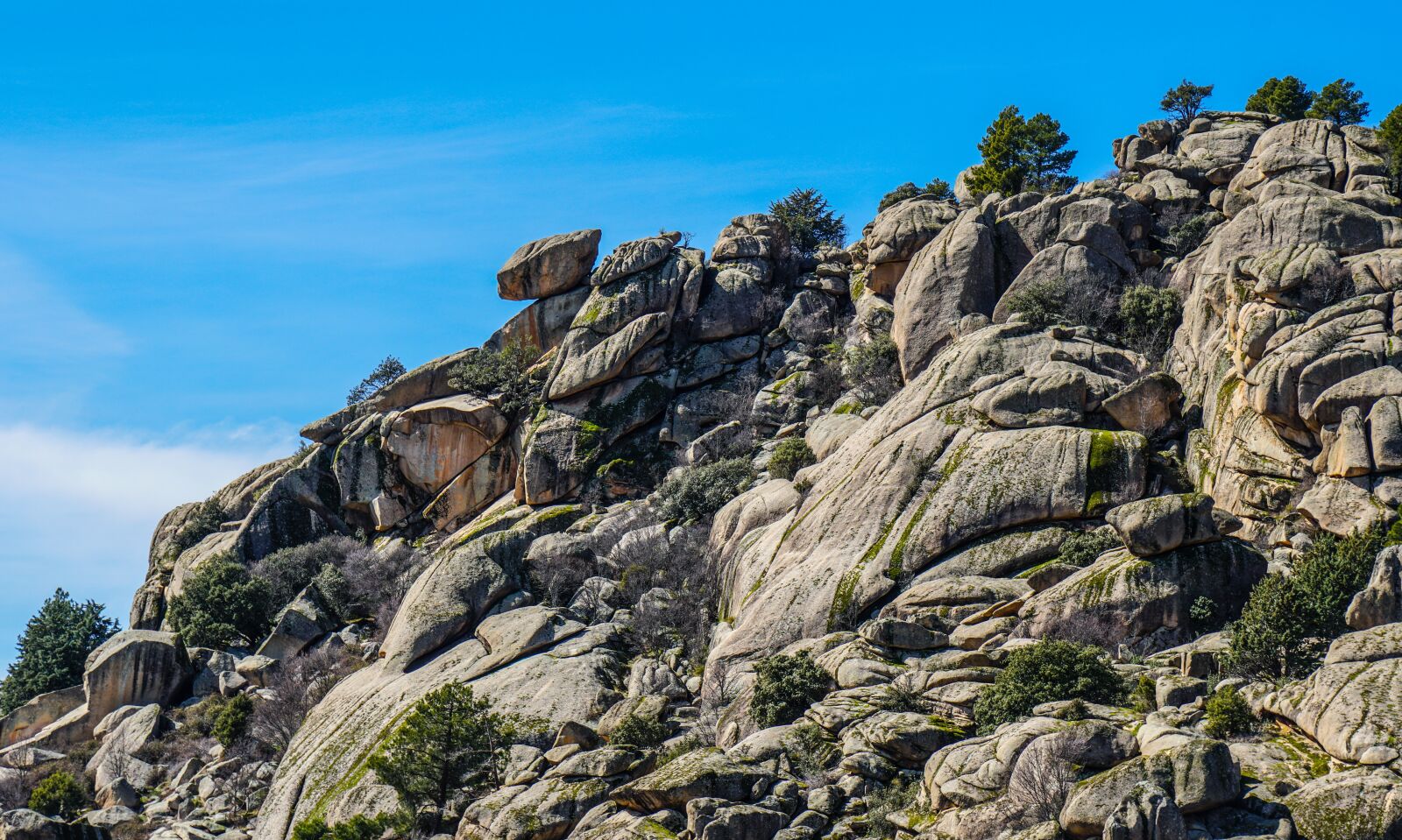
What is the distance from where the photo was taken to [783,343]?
69.6 metres

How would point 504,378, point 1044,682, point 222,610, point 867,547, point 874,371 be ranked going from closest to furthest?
point 1044,682 → point 867,547 → point 874,371 → point 222,610 → point 504,378

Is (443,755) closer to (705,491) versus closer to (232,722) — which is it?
(232,722)

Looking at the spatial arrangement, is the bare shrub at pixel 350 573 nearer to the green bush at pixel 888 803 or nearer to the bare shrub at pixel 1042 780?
the green bush at pixel 888 803

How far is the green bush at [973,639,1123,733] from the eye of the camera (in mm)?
33219

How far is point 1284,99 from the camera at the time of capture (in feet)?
260

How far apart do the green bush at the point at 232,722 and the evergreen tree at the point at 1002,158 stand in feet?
153

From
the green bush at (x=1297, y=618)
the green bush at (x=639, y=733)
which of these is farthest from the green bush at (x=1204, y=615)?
the green bush at (x=639, y=733)

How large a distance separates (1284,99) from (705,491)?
4434 cm

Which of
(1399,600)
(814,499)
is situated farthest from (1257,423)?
(814,499)

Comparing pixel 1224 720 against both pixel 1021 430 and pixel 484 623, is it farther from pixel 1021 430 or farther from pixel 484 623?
pixel 484 623

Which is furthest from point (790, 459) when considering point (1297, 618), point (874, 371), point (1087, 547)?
point (1297, 618)

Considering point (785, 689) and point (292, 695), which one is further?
point (292, 695)

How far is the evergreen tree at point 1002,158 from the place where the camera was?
257 feet

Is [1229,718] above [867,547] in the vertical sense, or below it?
below
